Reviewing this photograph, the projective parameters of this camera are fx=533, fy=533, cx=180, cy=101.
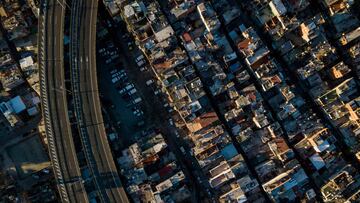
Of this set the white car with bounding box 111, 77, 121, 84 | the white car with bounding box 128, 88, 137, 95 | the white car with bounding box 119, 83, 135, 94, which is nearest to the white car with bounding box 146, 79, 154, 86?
the white car with bounding box 128, 88, 137, 95

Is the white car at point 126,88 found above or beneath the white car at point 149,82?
above

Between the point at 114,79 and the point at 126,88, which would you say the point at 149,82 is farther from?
the point at 114,79

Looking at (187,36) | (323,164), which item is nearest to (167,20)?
(187,36)

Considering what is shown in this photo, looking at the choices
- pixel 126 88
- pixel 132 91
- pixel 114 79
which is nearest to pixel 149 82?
pixel 132 91

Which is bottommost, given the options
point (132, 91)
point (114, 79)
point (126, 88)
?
point (132, 91)

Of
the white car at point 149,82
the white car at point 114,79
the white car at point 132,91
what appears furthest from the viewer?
the white car at point 149,82

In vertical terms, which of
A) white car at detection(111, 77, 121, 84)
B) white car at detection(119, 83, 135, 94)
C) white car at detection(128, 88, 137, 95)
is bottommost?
white car at detection(128, 88, 137, 95)

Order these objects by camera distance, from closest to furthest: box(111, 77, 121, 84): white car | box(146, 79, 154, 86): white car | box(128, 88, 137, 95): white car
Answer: box(128, 88, 137, 95): white car, box(111, 77, 121, 84): white car, box(146, 79, 154, 86): white car

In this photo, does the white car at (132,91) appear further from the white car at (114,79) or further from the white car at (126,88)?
the white car at (114,79)

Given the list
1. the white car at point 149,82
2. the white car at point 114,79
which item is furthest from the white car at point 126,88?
the white car at point 149,82

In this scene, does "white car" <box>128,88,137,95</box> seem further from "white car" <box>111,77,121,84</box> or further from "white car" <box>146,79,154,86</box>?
"white car" <box>111,77,121,84</box>

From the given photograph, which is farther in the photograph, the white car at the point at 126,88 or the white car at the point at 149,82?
the white car at the point at 149,82
